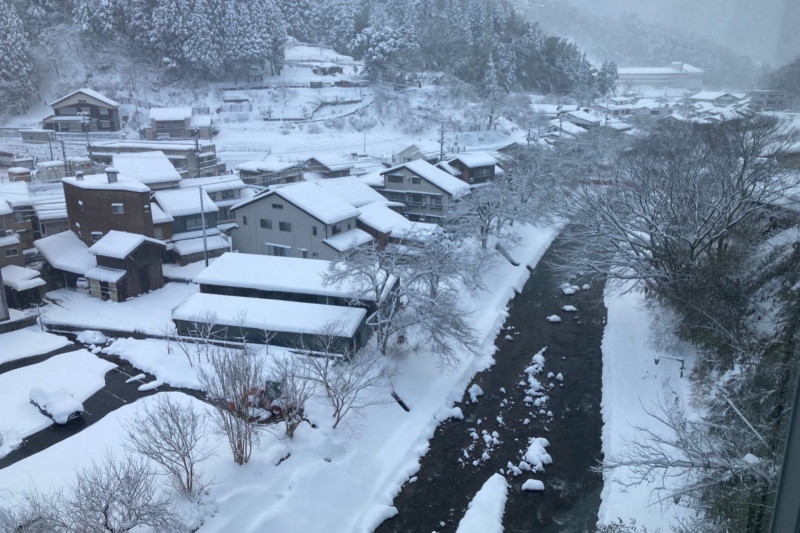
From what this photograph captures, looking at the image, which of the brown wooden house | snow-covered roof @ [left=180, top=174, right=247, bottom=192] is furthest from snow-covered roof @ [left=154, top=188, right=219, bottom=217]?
the brown wooden house

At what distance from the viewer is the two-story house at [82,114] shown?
25984mm

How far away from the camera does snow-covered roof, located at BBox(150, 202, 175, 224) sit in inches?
627

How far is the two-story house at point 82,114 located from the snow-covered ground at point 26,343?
57.2 feet

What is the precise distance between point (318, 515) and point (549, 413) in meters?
4.79

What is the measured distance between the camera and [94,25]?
1320 inches

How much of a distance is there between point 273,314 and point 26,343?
541cm

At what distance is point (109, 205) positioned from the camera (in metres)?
15.2

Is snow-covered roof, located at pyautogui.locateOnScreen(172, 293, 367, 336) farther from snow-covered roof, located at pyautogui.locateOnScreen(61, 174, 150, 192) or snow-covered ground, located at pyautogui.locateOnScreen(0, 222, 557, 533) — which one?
snow-covered roof, located at pyautogui.locateOnScreen(61, 174, 150, 192)

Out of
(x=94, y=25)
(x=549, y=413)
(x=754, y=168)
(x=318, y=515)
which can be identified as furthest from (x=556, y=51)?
(x=318, y=515)

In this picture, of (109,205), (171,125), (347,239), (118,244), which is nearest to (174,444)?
(118,244)

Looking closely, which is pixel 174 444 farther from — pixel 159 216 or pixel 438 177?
pixel 438 177

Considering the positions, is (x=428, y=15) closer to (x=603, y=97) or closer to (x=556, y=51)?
(x=556, y=51)

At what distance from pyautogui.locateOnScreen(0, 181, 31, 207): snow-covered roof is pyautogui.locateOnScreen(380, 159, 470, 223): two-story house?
11354 mm

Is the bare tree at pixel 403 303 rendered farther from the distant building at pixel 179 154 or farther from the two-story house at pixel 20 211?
the distant building at pixel 179 154
